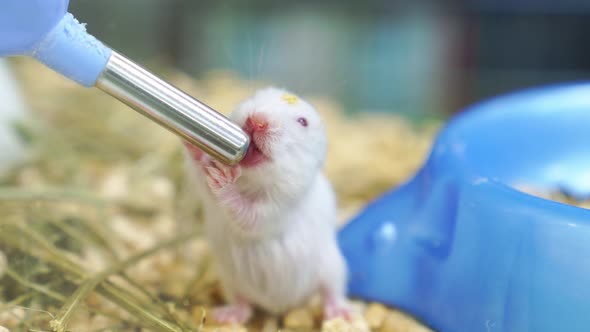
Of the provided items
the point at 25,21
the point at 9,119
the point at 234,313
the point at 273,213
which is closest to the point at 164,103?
the point at 25,21

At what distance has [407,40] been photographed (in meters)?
2.80

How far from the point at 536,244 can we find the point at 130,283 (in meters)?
0.60

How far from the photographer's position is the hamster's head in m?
0.85

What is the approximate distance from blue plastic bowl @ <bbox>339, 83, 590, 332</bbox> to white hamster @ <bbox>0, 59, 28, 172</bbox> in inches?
31.3

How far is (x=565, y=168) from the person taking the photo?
1.34m

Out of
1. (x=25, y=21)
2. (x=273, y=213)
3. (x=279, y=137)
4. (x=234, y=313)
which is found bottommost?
(x=234, y=313)

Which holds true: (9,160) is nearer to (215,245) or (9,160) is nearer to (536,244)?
(215,245)

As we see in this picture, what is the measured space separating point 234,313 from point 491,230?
416 mm

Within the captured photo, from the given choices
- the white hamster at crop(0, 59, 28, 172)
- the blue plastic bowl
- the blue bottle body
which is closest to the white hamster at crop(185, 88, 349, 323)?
the blue plastic bowl

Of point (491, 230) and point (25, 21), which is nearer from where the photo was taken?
point (25, 21)

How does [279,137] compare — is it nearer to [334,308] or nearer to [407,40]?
[334,308]

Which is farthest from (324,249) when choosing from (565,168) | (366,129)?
(366,129)

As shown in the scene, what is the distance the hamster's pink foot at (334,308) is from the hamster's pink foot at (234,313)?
0.12 meters

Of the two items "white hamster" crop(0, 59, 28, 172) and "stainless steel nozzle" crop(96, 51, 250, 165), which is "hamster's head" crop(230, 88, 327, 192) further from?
"white hamster" crop(0, 59, 28, 172)
